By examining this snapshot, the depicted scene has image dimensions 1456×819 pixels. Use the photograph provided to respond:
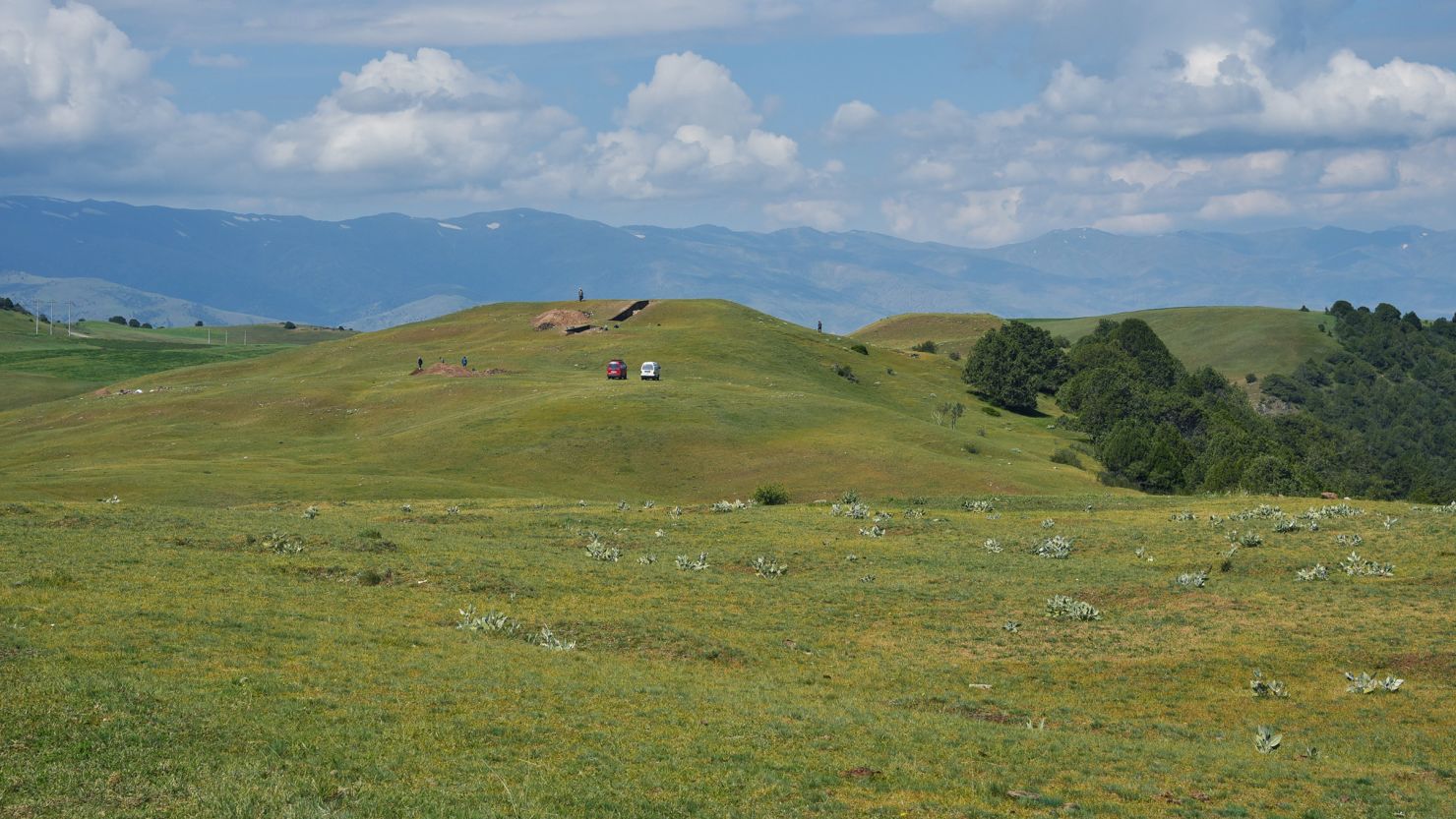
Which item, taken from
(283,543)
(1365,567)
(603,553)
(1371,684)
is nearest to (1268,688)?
(1371,684)

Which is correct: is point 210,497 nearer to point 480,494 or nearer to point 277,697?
point 480,494

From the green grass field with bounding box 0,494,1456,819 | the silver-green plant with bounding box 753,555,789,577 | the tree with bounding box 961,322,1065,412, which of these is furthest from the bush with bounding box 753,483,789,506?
the tree with bounding box 961,322,1065,412

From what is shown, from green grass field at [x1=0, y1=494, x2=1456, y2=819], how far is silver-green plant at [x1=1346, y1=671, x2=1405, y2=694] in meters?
0.21

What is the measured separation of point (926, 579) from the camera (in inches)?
1531

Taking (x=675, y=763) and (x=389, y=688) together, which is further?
(x=389, y=688)

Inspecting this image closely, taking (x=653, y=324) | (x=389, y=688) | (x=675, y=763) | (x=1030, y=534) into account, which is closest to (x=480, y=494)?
(x=1030, y=534)

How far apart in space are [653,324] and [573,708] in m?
139

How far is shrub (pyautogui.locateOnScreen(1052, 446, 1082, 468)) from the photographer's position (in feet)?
327

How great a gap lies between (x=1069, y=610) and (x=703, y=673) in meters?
12.1

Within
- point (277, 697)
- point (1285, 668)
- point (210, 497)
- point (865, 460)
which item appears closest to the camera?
point (277, 697)

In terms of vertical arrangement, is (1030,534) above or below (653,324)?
below

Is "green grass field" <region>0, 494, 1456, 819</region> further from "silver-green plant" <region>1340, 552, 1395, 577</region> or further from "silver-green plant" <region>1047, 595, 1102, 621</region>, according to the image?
"silver-green plant" <region>1340, 552, 1395, 577</region>

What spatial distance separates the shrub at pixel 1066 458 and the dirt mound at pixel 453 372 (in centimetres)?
5563

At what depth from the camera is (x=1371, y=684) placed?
25703mm
